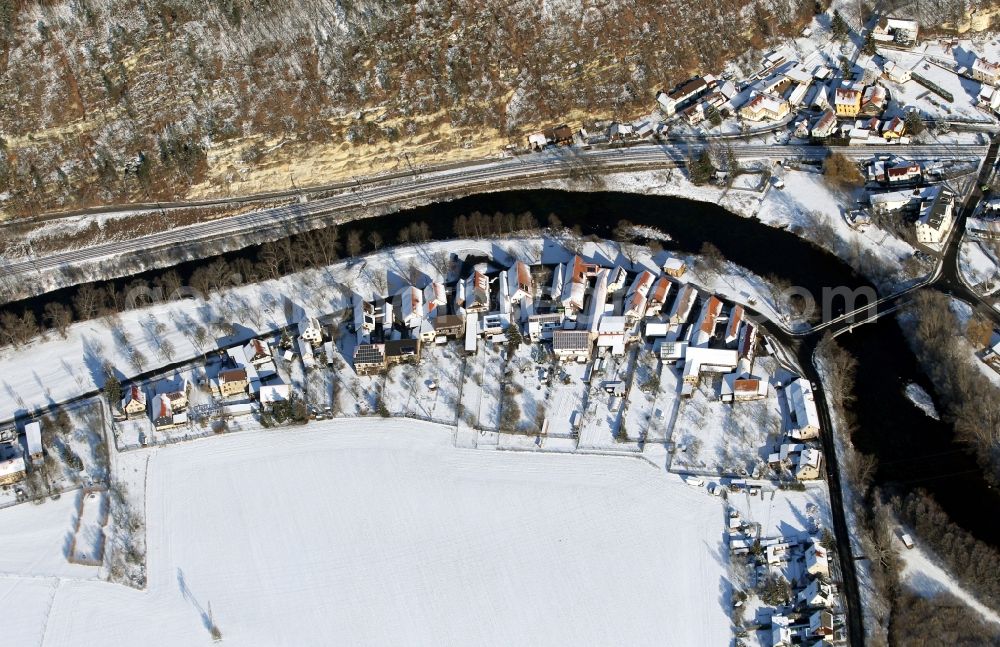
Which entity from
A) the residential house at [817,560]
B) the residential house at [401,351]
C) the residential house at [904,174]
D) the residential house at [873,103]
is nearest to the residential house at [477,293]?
the residential house at [401,351]

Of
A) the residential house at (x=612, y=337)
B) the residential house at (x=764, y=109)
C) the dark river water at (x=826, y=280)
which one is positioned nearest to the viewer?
the dark river water at (x=826, y=280)

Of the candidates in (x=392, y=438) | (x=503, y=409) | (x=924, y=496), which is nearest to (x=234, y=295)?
(x=392, y=438)

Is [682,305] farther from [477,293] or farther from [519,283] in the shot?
[477,293]

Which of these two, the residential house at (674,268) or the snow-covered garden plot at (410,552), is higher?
the residential house at (674,268)

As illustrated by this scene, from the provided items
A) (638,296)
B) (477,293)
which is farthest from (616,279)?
(477,293)

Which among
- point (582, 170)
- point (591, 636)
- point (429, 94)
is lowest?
point (591, 636)

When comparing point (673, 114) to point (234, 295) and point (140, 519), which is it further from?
point (140, 519)

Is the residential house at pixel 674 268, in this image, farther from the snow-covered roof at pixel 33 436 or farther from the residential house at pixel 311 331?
the snow-covered roof at pixel 33 436

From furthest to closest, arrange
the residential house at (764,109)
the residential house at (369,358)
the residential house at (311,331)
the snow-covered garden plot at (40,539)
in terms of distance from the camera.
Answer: the residential house at (764,109), the residential house at (311,331), the residential house at (369,358), the snow-covered garden plot at (40,539)
